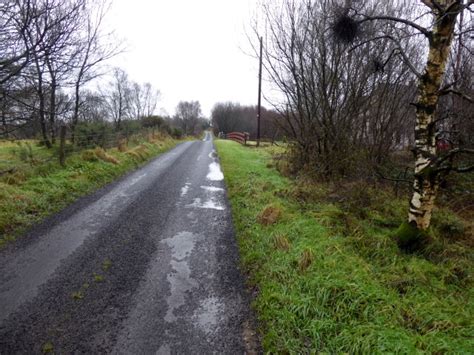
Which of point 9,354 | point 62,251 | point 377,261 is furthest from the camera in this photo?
point 62,251

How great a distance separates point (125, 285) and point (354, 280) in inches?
106

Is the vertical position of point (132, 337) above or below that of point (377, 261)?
below

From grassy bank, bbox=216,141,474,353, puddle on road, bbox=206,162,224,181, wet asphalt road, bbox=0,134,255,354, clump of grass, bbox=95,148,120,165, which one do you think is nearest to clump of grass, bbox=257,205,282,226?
grassy bank, bbox=216,141,474,353

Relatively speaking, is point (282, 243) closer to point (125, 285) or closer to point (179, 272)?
point (179, 272)

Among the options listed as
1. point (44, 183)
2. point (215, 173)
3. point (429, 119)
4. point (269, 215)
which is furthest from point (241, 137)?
point (429, 119)

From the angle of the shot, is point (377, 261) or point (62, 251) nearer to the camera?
point (377, 261)

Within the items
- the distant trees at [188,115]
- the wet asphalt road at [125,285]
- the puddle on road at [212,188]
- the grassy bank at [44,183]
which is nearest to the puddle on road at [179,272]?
the wet asphalt road at [125,285]

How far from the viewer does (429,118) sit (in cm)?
331

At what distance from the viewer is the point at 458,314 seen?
253 cm

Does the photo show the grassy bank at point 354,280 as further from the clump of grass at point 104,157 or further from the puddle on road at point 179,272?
the clump of grass at point 104,157

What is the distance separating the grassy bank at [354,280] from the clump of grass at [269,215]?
0.06 feet

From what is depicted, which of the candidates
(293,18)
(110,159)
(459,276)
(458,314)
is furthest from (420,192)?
(110,159)

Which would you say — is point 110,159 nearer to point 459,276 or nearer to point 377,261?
point 377,261

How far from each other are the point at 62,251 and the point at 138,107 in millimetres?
58872
